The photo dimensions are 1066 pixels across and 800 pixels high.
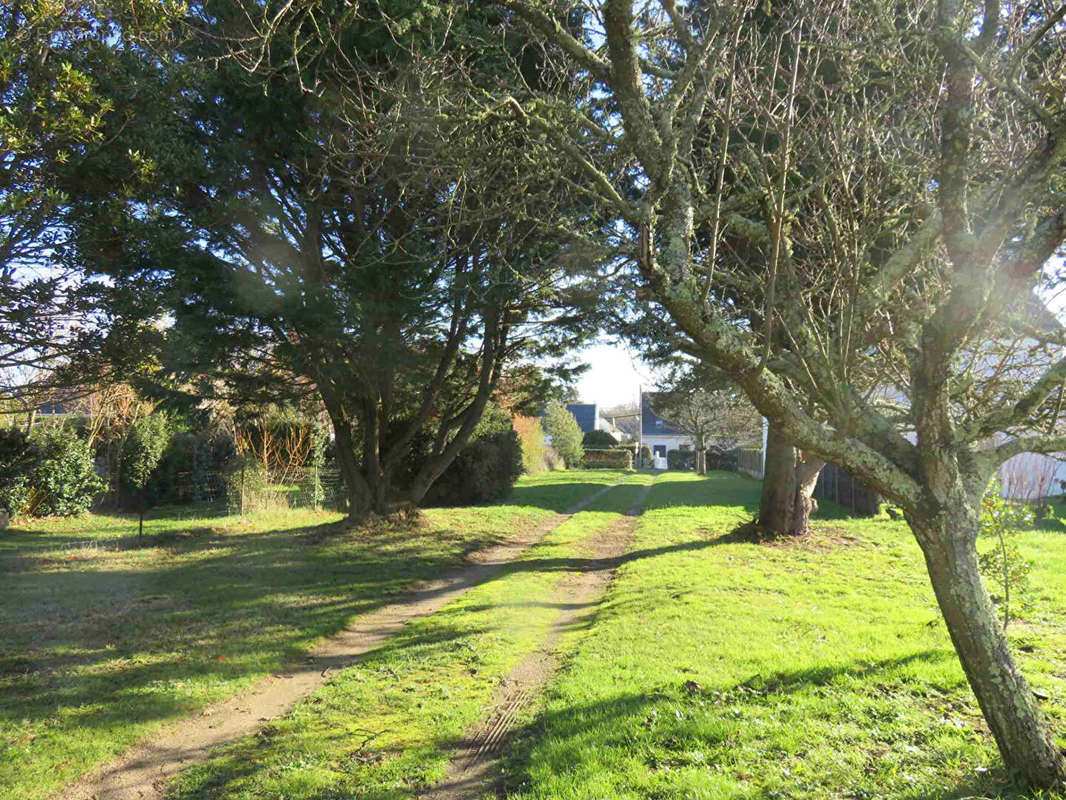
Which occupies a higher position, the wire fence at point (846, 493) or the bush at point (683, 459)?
the bush at point (683, 459)

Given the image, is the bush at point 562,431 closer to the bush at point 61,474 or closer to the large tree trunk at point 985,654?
the bush at point 61,474

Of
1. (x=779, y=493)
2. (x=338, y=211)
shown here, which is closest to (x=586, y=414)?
(x=779, y=493)

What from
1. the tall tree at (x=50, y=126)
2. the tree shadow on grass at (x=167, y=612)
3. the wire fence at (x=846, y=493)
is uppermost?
the tall tree at (x=50, y=126)

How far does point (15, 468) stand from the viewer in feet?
44.2

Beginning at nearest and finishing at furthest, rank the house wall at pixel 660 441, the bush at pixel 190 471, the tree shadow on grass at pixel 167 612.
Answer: the tree shadow on grass at pixel 167 612 < the bush at pixel 190 471 < the house wall at pixel 660 441

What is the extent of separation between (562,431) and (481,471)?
75.0 feet

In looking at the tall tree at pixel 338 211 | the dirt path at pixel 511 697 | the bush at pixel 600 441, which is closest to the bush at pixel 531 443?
the bush at pixel 600 441

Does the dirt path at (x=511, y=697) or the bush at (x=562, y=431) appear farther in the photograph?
the bush at (x=562, y=431)

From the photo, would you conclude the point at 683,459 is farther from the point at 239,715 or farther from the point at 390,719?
the point at 239,715

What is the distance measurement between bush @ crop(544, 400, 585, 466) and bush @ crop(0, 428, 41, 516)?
29.6 meters

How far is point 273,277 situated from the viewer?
32.8 feet

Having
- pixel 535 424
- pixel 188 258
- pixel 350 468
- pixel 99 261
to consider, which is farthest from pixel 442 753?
pixel 535 424

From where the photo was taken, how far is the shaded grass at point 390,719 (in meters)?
3.87

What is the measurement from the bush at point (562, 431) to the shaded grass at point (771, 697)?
109 ft
